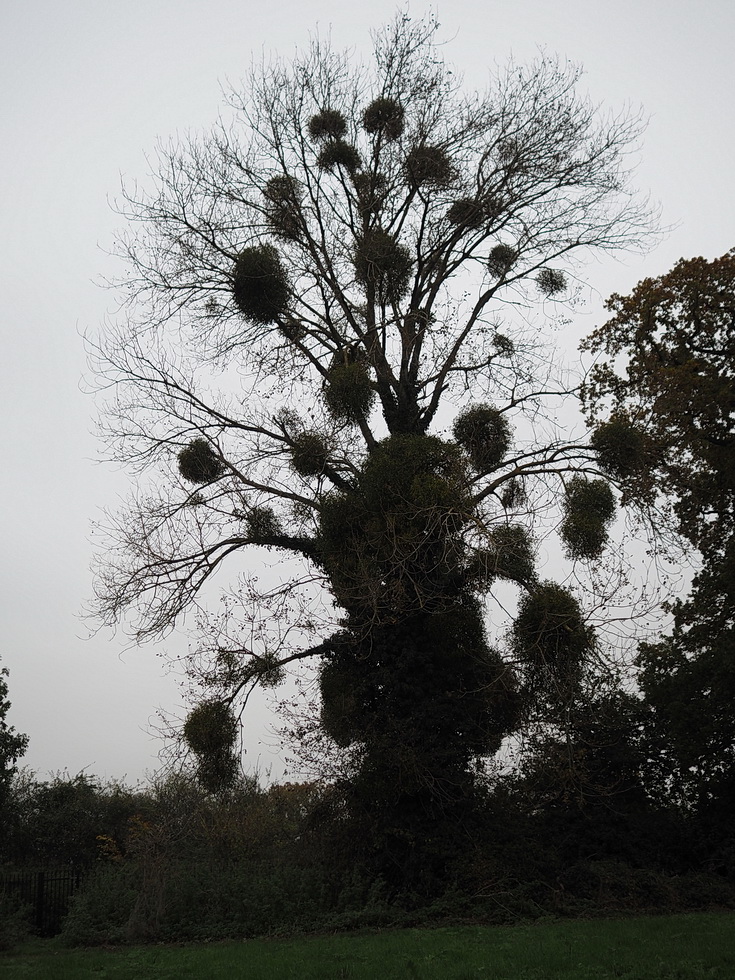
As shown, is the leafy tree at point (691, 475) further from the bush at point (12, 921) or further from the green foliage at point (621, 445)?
the bush at point (12, 921)

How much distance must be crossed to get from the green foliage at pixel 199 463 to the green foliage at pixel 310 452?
1776 mm

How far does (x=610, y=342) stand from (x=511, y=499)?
15.3ft

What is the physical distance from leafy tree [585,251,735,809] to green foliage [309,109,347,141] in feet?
18.8

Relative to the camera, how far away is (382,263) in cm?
1221

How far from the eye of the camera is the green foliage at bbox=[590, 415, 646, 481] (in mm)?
9875

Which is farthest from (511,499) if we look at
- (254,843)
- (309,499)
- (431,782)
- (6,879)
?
(6,879)

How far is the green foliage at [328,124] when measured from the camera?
42.1ft

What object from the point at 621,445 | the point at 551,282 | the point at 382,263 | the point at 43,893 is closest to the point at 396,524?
the point at 621,445

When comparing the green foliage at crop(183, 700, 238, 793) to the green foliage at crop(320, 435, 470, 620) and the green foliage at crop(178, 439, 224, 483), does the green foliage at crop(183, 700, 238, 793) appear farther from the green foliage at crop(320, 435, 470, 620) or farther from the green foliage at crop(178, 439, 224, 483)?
the green foliage at crop(178, 439, 224, 483)

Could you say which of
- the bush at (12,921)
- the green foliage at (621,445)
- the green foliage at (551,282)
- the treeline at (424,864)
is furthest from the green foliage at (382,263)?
the bush at (12,921)

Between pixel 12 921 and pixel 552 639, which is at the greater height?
pixel 552 639

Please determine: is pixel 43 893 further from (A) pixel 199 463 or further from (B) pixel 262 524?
(A) pixel 199 463

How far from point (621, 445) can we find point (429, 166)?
204 inches

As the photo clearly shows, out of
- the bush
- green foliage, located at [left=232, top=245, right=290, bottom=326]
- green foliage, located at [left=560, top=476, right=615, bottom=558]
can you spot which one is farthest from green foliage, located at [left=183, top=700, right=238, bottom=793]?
green foliage, located at [left=232, top=245, right=290, bottom=326]
